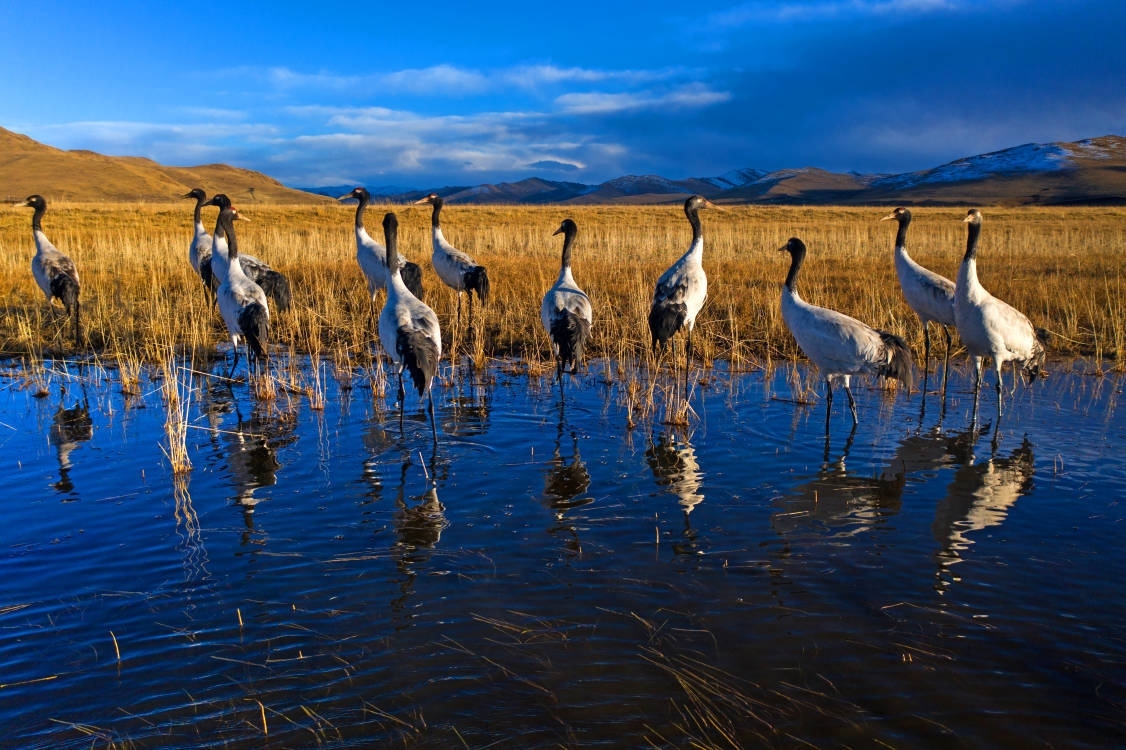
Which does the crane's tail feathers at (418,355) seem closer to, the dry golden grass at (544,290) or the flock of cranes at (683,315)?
the flock of cranes at (683,315)

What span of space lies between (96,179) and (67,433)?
411 feet

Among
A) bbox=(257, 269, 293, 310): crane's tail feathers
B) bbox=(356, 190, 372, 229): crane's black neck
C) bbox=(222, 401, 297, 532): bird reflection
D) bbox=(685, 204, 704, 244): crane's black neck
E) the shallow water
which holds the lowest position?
the shallow water

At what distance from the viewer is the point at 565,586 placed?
13.4ft

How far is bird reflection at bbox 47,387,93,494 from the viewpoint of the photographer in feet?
18.7

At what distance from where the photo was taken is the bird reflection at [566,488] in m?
4.78

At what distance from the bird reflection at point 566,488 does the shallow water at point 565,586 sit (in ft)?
0.10

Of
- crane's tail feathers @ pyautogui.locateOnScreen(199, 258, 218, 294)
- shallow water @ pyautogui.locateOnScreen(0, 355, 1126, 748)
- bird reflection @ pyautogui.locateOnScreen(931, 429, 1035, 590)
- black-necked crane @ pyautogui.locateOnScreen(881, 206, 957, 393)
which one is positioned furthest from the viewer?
crane's tail feathers @ pyautogui.locateOnScreen(199, 258, 218, 294)

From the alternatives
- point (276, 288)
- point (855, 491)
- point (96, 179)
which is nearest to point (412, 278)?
point (276, 288)

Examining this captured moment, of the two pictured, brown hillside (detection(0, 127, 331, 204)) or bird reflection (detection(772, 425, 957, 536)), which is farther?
brown hillside (detection(0, 127, 331, 204))

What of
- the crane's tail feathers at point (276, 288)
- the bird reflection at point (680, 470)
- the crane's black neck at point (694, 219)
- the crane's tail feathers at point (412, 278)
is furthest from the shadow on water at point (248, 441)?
the crane's black neck at point (694, 219)

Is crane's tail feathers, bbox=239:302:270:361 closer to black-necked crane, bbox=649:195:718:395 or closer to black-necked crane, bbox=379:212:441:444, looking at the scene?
black-necked crane, bbox=379:212:441:444

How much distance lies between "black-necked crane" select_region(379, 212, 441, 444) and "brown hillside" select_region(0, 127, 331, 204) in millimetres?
81669

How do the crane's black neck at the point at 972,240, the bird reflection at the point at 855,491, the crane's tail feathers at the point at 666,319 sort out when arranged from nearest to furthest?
1. the bird reflection at the point at 855,491
2. the crane's black neck at the point at 972,240
3. the crane's tail feathers at the point at 666,319

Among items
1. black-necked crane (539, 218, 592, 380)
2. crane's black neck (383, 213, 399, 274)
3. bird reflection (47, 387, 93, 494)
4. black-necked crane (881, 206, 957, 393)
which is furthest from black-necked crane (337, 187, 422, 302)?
black-necked crane (881, 206, 957, 393)
